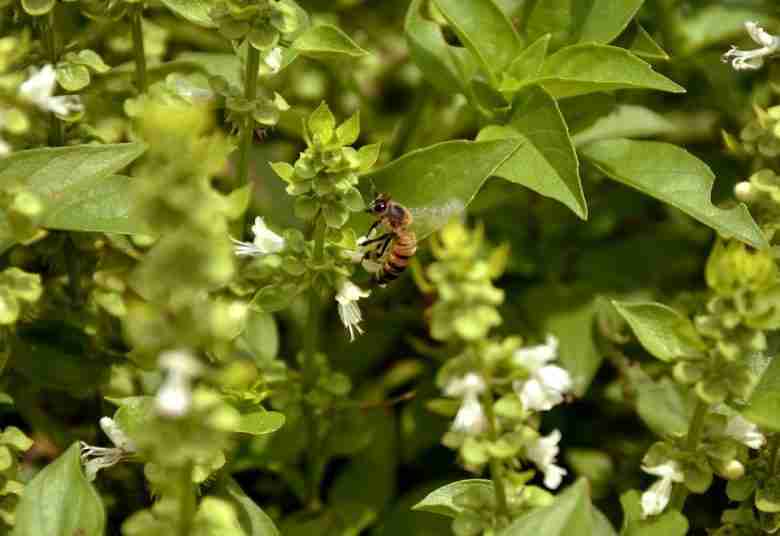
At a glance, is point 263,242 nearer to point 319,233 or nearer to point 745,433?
point 319,233

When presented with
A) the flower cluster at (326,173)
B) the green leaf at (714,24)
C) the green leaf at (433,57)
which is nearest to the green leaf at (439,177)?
the flower cluster at (326,173)

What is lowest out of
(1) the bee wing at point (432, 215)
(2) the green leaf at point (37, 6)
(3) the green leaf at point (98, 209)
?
(1) the bee wing at point (432, 215)

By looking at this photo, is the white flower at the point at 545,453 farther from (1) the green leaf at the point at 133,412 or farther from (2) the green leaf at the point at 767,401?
(1) the green leaf at the point at 133,412

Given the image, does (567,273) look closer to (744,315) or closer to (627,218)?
(627,218)

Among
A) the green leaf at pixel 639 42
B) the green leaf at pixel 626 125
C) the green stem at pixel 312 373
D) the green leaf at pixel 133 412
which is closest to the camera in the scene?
the green leaf at pixel 133 412

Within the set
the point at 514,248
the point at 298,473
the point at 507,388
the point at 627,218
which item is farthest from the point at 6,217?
the point at 627,218

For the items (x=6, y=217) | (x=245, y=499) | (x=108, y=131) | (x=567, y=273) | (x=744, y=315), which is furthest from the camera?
(x=567, y=273)
